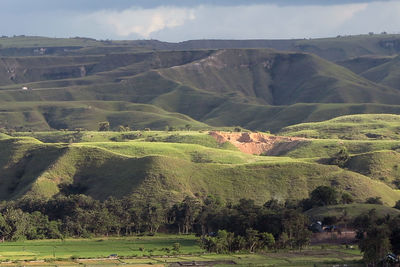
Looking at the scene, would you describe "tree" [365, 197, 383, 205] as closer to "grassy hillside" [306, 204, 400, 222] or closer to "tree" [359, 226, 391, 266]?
"grassy hillside" [306, 204, 400, 222]

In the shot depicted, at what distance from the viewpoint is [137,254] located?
4683 inches

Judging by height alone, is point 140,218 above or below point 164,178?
below

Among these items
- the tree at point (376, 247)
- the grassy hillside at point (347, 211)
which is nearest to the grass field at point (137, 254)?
the tree at point (376, 247)

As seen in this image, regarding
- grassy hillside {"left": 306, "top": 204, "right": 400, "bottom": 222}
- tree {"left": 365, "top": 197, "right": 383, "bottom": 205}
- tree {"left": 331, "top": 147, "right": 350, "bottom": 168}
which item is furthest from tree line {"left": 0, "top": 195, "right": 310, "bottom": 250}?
tree {"left": 331, "top": 147, "right": 350, "bottom": 168}

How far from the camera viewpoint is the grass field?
111188mm

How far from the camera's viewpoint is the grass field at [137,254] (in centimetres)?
11119

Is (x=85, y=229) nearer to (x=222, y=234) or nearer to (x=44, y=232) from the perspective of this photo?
(x=44, y=232)

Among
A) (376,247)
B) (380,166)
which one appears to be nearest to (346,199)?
(380,166)

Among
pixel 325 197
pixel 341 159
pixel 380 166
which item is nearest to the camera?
pixel 325 197

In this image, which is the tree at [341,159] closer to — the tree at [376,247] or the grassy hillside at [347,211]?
the grassy hillside at [347,211]

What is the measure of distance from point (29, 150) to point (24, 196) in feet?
103

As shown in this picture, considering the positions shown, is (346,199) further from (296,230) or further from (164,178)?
(164,178)

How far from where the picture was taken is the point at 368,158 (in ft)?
631

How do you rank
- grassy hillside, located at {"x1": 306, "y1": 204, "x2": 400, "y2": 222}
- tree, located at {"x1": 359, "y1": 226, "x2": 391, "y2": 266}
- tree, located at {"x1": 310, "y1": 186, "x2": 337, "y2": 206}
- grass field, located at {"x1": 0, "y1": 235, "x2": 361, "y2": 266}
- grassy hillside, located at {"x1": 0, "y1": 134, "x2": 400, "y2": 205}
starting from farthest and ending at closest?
grassy hillside, located at {"x1": 0, "y1": 134, "x2": 400, "y2": 205}
tree, located at {"x1": 310, "y1": 186, "x2": 337, "y2": 206}
grassy hillside, located at {"x1": 306, "y1": 204, "x2": 400, "y2": 222}
grass field, located at {"x1": 0, "y1": 235, "x2": 361, "y2": 266}
tree, located at {"x1": 359, "y1": 226, "x2": 391, "y2": 266}
